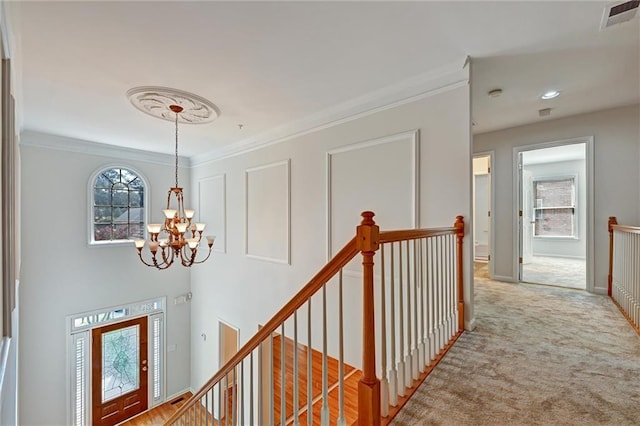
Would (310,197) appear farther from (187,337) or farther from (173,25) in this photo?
(187,337)

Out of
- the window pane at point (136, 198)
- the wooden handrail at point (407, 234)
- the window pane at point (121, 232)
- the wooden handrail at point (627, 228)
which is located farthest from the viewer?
the window pane at point (136, 198)

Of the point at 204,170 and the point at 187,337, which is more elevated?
the point at 204,170

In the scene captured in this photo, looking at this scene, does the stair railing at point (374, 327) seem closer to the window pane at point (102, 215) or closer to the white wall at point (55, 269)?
the white wall at point (55, 269)

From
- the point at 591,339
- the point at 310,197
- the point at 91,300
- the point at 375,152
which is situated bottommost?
the point at 91,300

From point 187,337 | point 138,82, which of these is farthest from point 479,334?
point 187,337

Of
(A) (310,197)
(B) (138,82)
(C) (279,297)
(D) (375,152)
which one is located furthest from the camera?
(C) (279,297)

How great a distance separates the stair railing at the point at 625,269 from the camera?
257cm

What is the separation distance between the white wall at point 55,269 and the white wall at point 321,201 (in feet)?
5.07

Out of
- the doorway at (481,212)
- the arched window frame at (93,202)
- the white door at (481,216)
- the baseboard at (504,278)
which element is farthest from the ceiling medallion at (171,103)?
the white door at (481,216)

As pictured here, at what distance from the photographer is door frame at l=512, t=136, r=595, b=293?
363cm

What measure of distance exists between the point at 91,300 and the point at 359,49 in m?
5.69

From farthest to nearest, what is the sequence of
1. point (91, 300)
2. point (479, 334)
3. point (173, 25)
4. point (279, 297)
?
point (91, 300), point (279, 297), point (479, 334), point (173, 25)

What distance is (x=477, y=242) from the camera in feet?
22.8

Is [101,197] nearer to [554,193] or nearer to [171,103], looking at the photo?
[171,103]
